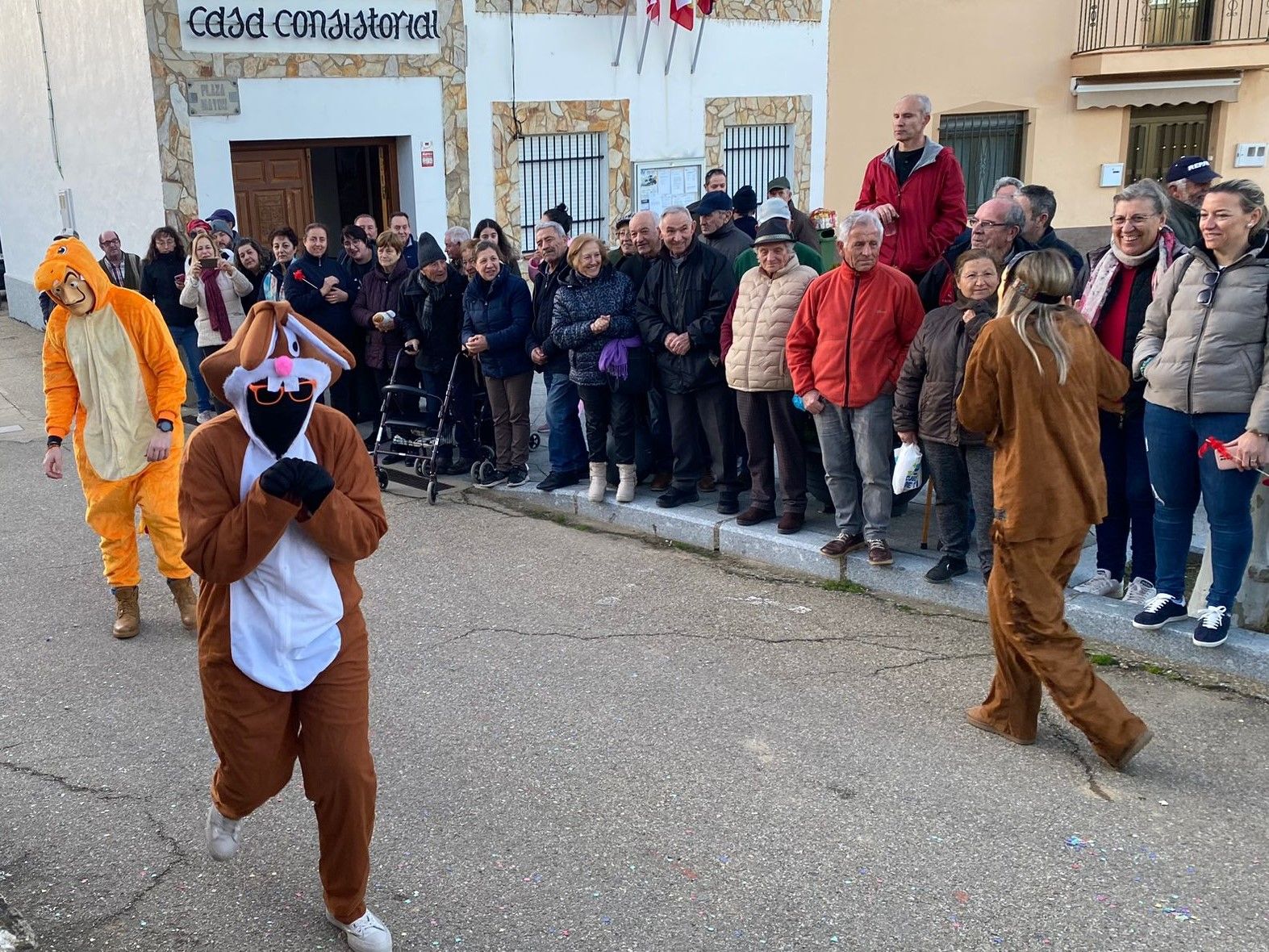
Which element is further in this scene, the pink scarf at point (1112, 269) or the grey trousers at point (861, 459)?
the grey trousers at point (861, 459)

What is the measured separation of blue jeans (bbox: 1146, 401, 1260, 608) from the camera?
5398mm

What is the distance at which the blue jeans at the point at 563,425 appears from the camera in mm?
8594

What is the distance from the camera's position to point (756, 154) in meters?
17.4

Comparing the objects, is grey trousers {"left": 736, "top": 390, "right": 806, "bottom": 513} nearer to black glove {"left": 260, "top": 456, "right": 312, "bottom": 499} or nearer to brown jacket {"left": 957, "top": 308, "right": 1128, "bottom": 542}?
brown jacket {"left": 957, "top": 308, "right": 1128, "bottom": 542}

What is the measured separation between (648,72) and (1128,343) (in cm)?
1107

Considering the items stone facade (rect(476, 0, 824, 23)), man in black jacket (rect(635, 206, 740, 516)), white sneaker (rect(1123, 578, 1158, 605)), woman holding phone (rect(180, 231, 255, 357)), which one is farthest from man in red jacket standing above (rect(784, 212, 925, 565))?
stone facade (rect(476, 0, 824, 23))

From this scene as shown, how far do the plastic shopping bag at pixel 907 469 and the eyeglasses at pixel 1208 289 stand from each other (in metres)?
1.52

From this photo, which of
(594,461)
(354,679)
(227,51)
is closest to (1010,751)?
(354,679)

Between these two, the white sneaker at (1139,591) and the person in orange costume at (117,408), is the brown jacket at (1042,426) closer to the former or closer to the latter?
the white sneaker at (1139,591)

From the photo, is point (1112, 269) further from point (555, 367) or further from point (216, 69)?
point (216, 69)

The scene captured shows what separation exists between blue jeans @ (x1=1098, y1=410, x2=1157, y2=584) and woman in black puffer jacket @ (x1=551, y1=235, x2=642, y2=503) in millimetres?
3044

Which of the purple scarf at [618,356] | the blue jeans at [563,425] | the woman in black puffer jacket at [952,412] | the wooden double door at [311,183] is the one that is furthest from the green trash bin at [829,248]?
the woman in black puffer jacket at [952,412]

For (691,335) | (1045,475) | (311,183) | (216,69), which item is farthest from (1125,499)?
(311,183)

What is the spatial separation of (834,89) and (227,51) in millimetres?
8872
